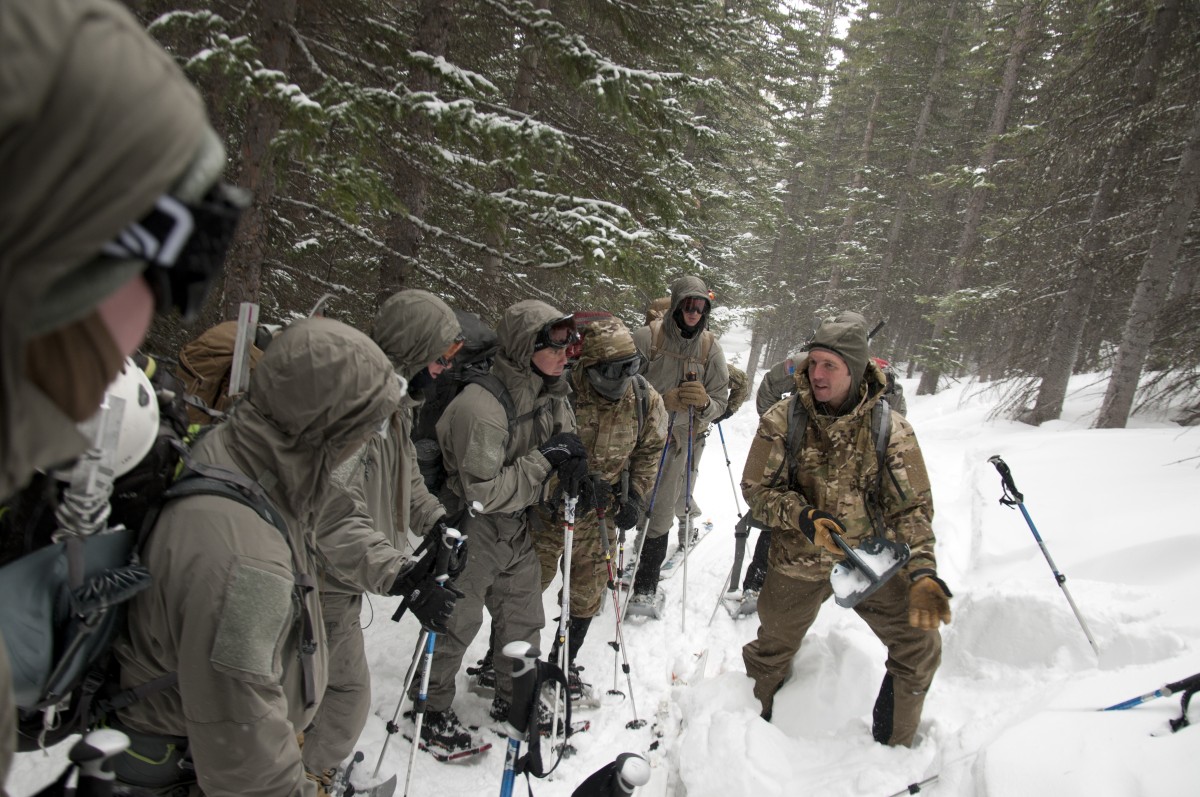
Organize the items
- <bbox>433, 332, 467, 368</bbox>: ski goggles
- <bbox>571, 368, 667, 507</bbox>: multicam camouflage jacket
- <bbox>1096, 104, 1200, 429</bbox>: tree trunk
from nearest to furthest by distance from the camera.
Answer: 1. <bbox>433, 332, 467, 368</bbox>: ski goggles
2. <bbox>571, 368, 667, 507</bbox>: multicam camouflage jacket
3. <bbox>1096, 104, 1200, 429</bbox>: tree trunk

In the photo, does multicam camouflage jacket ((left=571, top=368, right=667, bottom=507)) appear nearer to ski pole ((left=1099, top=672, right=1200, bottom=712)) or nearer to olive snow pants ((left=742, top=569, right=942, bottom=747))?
olive snow pants ((left=742, top=569, right=942, bottom=747))

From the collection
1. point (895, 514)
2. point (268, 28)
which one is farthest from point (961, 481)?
point (268, 28)

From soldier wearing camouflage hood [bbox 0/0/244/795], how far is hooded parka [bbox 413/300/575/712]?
9.84ft

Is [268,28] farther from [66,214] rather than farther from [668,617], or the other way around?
[668,617]

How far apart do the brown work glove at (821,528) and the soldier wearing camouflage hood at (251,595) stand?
8.80 feet

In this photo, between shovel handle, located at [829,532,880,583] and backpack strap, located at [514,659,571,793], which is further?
shovel handle, located at [829,532,880,583]

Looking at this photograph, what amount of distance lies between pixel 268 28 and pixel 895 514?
6052mm

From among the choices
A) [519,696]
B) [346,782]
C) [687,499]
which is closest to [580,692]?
[346,782]

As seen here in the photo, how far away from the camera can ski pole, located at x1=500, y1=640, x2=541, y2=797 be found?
7.13ft

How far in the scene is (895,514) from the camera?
12.7 feet

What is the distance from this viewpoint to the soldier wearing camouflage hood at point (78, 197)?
54 centimetres

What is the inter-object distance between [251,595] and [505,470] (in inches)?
89.3

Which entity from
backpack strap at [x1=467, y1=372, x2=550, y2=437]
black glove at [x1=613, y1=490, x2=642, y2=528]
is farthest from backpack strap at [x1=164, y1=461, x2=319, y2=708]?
black glove at [x1=613, y1=490, x2=642, y2=528]

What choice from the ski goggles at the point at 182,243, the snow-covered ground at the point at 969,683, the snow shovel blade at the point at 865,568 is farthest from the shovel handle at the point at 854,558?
the ski goggles at the point at 182,243
